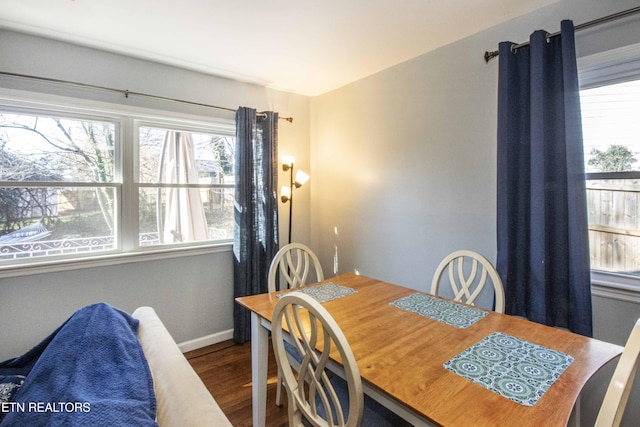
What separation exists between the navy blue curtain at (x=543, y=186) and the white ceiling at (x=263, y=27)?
0.43m

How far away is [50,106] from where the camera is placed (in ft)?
6.81

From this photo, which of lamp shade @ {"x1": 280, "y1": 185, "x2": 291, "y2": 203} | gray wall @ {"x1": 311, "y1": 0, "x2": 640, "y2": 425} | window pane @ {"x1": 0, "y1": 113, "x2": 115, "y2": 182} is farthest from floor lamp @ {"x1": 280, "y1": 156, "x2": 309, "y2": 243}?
window pane @ {"x1": 0, "y1": 113, "x2": 115, "y2": 182}

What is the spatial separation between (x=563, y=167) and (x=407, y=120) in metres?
1.17

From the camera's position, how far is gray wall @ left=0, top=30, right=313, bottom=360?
199cm

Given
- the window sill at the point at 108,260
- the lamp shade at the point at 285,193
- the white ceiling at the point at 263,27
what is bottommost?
the window sill at the point at 108,260

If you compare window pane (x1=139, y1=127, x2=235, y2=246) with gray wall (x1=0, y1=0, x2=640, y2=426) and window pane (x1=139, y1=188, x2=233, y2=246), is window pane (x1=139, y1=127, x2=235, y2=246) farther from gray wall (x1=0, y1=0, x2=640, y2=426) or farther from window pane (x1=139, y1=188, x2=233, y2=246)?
gray wall (x1=0, y1=0, x2=640, y2=426)

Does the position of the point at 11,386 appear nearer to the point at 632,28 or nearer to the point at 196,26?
the point at 196,26

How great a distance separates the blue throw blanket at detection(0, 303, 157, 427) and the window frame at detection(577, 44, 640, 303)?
2120 mm

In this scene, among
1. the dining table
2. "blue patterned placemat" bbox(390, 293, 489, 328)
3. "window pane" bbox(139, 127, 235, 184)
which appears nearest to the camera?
the dining table

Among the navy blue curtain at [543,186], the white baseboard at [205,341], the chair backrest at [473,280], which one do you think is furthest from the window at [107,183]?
the navy blue curtain at [543,186]

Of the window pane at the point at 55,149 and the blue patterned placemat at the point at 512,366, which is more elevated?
the window pane at the point at 55,149

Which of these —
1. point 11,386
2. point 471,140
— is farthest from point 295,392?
point 471,140

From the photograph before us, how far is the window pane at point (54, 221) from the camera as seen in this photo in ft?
6.60

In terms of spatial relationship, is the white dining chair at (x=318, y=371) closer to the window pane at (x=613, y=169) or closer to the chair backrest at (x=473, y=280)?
the chair backrest at (x=473, y=280)
